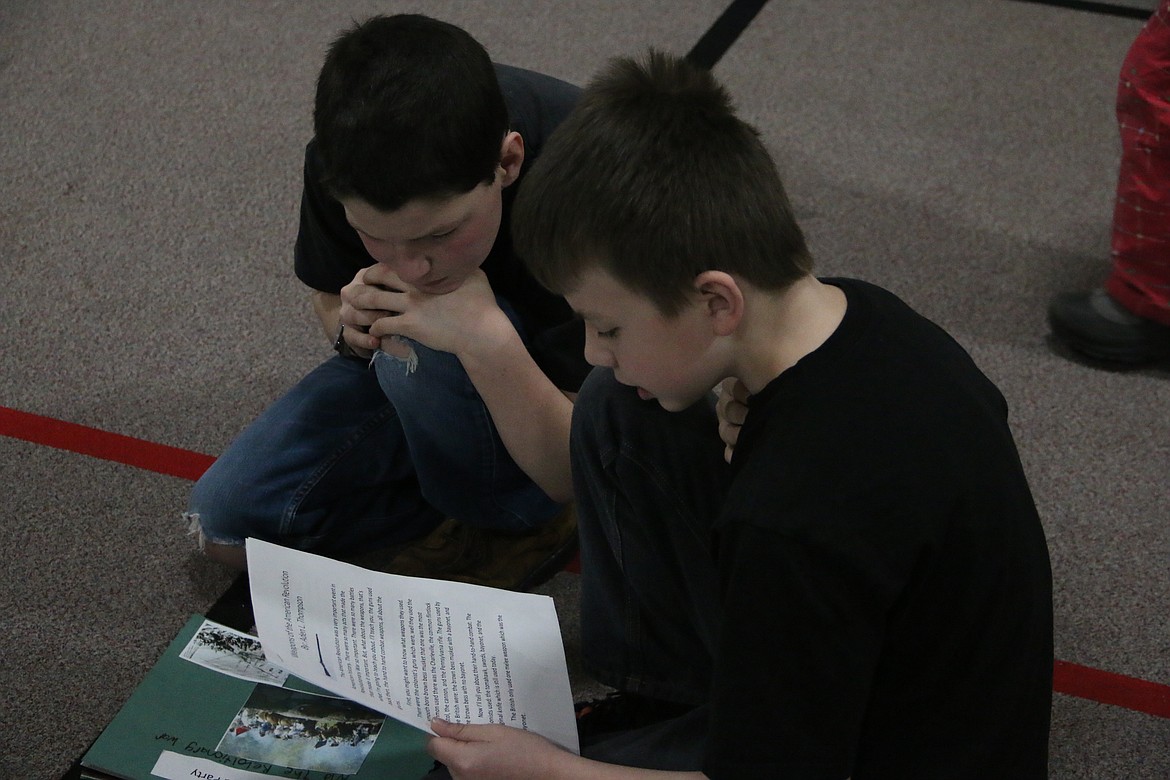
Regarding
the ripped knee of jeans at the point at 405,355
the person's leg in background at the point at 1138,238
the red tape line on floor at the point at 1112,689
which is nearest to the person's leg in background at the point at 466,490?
the ripped knee of jeans at the point at 405,355

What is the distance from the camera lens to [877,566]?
0.75 m

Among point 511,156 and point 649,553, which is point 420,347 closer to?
point 511,156

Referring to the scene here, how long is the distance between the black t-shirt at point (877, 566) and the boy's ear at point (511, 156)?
0.38 m

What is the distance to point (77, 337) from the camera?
1.70 meters

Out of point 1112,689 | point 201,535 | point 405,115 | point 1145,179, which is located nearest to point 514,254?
point 405,115

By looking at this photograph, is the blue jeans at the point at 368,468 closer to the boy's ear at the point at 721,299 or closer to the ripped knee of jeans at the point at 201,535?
the ripped knee of jeans at the point at 201,535

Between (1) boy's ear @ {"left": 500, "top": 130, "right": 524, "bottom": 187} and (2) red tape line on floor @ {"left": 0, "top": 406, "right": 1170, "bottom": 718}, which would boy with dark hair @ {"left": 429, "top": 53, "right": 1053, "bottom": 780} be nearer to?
(1) boy's ear @ {"left": 500, "top": 130, "right": 524, "bottom": 187}

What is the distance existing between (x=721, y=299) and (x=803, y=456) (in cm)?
12

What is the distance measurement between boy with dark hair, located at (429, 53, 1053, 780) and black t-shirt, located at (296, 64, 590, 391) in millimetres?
294

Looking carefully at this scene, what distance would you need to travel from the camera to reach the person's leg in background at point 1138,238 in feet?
5.03

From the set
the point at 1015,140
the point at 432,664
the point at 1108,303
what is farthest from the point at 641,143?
the point at 1015,140

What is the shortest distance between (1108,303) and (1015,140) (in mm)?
566

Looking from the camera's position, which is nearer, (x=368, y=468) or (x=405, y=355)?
(x=405, y=355)

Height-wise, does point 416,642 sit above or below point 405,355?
below
